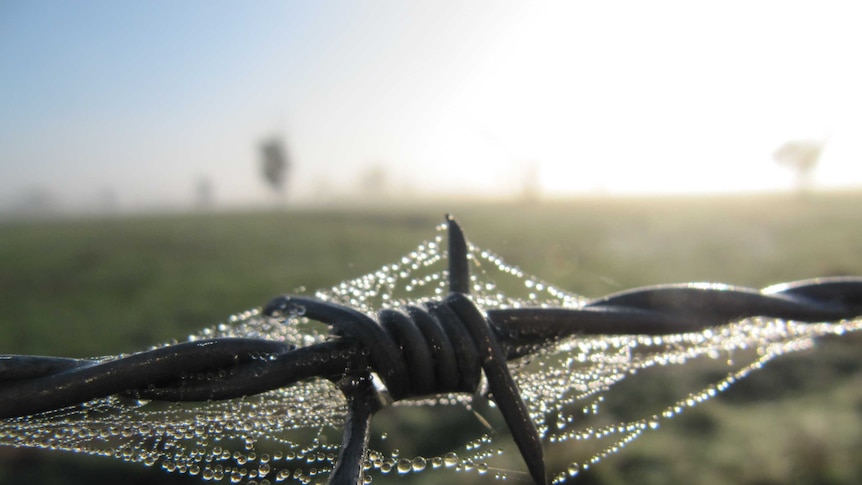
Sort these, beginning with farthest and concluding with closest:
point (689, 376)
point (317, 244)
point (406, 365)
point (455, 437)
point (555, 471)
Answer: point (317, 244)
point (689, 376)
point (455, 437)
point (555, 471)
point (406, 365)

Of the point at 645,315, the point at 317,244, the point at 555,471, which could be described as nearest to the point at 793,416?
the point at 555,471

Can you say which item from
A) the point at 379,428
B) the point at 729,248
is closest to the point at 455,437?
the point at 379,428

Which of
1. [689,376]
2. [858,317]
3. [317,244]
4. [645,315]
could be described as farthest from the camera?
[317,244]

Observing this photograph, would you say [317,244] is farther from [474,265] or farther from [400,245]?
[474,265]

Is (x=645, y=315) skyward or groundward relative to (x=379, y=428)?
skyward

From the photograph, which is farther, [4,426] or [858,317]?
[858,317]

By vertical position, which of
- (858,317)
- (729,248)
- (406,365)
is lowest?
(729,248)

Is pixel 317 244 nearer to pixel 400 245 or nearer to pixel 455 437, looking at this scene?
pixel 400 245
